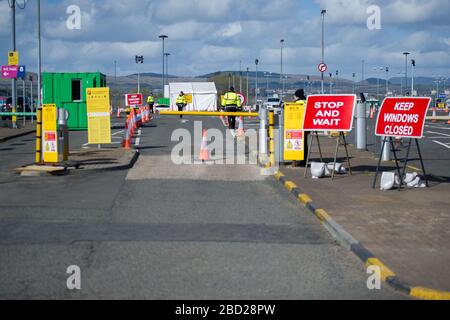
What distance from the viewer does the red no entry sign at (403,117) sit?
14141 mm

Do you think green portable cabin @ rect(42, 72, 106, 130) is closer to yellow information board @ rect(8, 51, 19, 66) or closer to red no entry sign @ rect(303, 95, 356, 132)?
yellow information board @ rect(8, 51, 19, 66)

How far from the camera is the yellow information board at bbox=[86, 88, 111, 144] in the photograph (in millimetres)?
21703

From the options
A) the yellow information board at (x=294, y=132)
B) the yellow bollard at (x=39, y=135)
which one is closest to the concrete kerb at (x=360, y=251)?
the yellow information board at (x=294, y=132)

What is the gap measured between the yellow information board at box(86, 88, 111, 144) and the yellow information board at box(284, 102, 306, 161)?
6.17m

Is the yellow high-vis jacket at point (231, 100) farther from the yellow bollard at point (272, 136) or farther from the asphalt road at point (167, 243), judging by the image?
the asphalt road at point (167, 243)

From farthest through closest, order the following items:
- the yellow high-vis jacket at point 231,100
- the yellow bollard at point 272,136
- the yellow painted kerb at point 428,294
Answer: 1. the yellow high-vis jacket at point 231,100
2. the yellow bollard at point 272,136
3. the yellow painted kerb at point 428,294

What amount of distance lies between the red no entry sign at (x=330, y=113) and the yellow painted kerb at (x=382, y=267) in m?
7.60

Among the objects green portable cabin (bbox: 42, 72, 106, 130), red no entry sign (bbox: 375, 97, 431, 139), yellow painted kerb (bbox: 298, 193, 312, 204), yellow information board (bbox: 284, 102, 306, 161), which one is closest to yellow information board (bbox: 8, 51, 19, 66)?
green portable cabin (bbox: 42, 72, 106, 130)

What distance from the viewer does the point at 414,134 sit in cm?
1417
